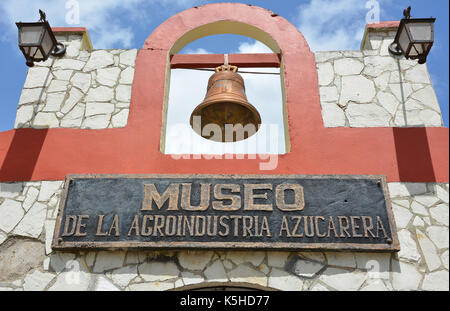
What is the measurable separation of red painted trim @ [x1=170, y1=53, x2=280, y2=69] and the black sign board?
171cm

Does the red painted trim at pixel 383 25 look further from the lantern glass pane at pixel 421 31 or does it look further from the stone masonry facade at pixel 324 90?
the lantern glass pane at pixel 421 31

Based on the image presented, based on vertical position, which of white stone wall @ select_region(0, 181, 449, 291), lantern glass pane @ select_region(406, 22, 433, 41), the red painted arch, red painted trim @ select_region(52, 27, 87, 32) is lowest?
white stone wall @ select_region(0, 181, 449, 291)

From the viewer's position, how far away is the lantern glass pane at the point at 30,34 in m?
4.62

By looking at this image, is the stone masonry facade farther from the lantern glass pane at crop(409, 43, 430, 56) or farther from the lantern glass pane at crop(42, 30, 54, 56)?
the lantern glass pane at crop(409, 43, 430, 56)

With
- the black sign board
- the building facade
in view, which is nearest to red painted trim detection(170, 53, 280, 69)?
the building facade

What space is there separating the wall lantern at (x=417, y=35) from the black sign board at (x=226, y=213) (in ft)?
4.74

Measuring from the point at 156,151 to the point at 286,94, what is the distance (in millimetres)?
1575

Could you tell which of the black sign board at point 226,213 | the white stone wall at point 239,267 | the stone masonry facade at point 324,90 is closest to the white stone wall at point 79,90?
the stone masonry facade at point 324,90

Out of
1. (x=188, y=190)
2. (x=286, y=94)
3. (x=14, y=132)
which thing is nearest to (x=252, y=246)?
(x=188, y=190)

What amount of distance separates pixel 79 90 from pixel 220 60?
1709 millimetres

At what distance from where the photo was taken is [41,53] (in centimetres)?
473

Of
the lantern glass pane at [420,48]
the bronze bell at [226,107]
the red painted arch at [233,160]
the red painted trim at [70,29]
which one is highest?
the red painted trim at [70,29]

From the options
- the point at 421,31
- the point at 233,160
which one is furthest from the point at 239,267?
the point at 421,31

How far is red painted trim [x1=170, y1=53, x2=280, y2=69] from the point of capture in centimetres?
534
